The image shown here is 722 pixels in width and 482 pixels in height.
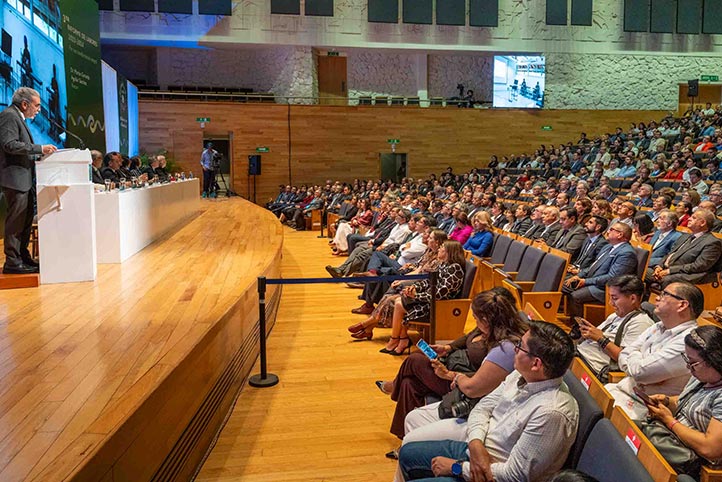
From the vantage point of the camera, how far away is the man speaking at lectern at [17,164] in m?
3.52

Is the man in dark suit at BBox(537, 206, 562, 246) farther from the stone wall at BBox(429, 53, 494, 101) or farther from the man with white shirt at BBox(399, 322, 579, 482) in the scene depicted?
the stone wall at BBox(429, 53, 494, 101)

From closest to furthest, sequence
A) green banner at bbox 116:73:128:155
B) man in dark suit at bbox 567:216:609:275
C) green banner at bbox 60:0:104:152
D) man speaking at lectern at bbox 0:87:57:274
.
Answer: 1. man speaking at lectern at bbox 0:87:57:274
2. man in dark suit at bbox 567:216:609:275
3. green banner at bbox 60:0:104:152
4. green banner at bbox 116:73:128:155

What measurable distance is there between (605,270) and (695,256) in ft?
2.55

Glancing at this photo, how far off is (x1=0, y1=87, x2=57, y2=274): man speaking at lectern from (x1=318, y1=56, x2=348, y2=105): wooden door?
46.4ft

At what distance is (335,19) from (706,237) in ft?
43.3

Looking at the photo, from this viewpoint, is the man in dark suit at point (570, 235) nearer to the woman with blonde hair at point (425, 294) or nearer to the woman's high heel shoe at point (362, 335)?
the woman with blonde hair at point (425, 294)

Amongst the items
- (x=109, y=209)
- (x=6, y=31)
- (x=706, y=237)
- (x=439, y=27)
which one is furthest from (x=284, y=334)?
(x=439, y=27)

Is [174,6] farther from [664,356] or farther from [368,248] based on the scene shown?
[664,356]

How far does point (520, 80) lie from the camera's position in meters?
17.0

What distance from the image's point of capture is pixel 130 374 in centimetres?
232

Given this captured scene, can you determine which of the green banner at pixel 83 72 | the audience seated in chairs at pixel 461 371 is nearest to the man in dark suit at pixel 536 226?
the audience seated in chairs at pixel 461 371

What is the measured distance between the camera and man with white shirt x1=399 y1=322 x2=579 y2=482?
1.80m

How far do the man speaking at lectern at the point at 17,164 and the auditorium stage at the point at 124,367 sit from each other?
36 centimetres

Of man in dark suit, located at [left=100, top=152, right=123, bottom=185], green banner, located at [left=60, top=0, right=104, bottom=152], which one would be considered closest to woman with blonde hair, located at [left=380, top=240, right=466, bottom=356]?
man in dark suit, located at [left=100, top=152, right=123, bottom=185]
